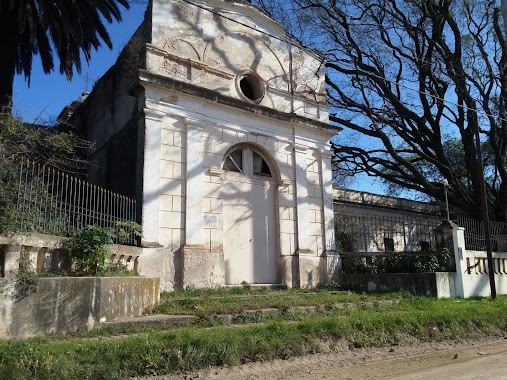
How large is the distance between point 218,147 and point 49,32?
22.3 feet

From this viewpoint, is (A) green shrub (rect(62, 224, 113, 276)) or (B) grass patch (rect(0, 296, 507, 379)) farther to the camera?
(A) green shrub (rect(62, 224, 113, 276))

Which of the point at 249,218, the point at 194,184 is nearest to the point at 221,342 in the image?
the point at 194,184

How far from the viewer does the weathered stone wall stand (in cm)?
563

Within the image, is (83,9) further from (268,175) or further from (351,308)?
(351,308)

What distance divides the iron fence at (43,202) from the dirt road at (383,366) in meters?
3.20

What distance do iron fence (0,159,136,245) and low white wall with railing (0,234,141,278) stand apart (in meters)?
0.18

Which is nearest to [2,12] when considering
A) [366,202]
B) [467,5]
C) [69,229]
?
[69,229]

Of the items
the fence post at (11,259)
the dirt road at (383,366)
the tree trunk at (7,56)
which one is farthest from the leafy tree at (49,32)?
the dirt road at (383,366)

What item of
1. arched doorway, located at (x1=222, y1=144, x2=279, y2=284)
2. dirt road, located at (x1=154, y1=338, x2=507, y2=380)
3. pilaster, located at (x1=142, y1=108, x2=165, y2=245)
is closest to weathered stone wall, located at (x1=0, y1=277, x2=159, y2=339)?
dirt road, located at (x1=154, y1=338, x2=507, y2=380)

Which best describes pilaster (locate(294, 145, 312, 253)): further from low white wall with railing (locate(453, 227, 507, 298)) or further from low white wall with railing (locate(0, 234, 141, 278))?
low white wall with railing (locate(0, 234, 141, 278))

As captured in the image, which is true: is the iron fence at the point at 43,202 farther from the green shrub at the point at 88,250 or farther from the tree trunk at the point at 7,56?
the tree trunk at the point at 7,56

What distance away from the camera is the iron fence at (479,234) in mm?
13427

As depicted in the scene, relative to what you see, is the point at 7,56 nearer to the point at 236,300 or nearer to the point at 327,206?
the point at 236,300

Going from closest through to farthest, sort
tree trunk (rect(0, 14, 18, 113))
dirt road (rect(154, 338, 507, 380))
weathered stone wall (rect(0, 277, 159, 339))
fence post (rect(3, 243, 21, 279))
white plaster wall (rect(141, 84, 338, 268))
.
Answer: dirt road (rect(154, 338, 507, 380)) → weathered stone wall (rect(0, 277, 159, 339)) → fence post (rect(3, 243, 21, 279)) → white plaster wall (rect(141, 84, 338, 268)) → tree trunk (rect(0, 14, 18, 113))
